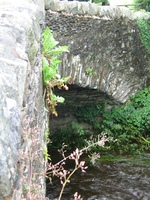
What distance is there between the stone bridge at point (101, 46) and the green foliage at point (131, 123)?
0.29 m

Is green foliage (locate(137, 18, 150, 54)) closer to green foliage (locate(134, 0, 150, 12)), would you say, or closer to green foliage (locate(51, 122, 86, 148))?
green foliage (locate(134, 0, 150, 12))

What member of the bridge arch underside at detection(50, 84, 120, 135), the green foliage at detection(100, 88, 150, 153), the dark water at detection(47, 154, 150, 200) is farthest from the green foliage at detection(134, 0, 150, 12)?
the dark water at detection(47, 154, 150, 200)

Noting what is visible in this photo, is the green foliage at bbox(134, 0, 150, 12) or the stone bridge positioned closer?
the stone bridge

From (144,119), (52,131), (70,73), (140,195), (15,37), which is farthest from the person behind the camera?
(52,131)

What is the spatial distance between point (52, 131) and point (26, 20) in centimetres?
663

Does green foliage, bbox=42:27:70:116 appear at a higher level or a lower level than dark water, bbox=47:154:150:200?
higher

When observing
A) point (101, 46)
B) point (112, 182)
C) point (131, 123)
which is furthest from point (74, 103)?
point (112, 182)

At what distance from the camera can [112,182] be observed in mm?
5988

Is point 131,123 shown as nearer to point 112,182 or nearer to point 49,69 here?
point 112,182

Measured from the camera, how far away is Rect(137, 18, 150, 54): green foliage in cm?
730

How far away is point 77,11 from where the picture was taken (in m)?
5.59

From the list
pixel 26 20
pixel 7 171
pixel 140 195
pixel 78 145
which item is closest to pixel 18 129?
pixel 7 171

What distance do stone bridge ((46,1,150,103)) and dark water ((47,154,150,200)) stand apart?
1590mm

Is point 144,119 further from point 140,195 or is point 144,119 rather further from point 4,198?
point 4,198
